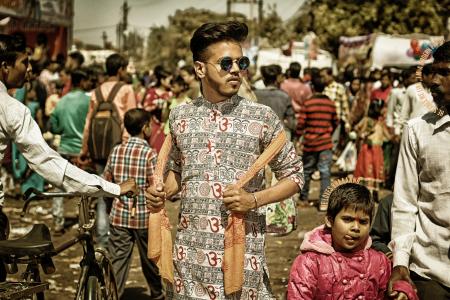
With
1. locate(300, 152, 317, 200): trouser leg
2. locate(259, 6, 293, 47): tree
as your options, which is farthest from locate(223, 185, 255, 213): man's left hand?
locate(259, 6, 293, 47): tree

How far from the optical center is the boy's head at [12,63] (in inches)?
189

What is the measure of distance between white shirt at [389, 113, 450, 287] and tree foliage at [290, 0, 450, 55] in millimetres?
35489

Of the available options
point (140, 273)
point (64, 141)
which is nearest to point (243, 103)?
point (140, 273)

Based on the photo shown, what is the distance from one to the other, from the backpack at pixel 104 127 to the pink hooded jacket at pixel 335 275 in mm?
5154

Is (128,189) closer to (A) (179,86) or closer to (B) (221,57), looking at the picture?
(B) (221,57)

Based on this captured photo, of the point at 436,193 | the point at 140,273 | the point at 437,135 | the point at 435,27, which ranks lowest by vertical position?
the point at 140,273

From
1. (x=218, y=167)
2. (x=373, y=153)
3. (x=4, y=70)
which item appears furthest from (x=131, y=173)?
(x=373, y=153)

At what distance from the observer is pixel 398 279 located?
3.72 m

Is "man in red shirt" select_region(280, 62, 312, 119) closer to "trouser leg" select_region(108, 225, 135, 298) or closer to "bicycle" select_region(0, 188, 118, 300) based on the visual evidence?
"trouser leg" select_region(108, 225, 135, 298)

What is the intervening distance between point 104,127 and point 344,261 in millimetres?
5404

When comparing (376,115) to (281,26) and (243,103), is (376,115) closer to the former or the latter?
(243,103)

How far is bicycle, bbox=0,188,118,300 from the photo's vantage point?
438 cm

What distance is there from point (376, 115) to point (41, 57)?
8.09 m

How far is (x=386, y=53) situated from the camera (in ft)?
82.6
